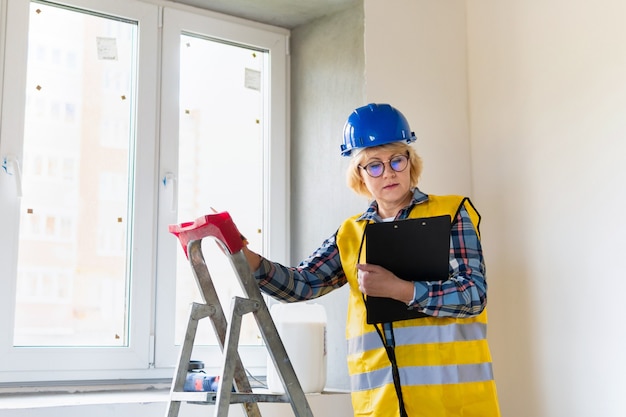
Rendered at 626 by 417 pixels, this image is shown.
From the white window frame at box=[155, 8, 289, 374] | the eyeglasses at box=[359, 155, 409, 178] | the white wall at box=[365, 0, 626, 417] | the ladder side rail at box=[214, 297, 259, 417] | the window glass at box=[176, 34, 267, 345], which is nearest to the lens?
the ladder side rail at box=[214, 297, 259, 417]

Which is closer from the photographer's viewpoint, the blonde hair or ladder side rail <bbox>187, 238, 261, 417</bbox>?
ladder side rail <bbox>187, 238, 261, 417</bbox>

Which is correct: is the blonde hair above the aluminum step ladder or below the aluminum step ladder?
above

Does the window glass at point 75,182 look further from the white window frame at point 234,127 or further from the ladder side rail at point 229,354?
the ladder side rail at point 229,354

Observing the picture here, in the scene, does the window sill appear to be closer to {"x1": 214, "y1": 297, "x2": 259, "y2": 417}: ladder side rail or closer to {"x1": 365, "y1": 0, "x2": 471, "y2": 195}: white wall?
{"x1": 214, "y1": 297, "x2": 259, "y2": 417}: ladder side rail

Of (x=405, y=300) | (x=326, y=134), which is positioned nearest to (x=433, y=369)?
(x=405, y=300)

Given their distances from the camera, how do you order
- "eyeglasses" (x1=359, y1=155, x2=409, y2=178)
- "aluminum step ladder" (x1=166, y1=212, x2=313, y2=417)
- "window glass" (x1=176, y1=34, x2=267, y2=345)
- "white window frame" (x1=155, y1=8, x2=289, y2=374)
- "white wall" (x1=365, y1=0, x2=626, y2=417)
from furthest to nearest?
"window glass" (x1=176, y1=34, x2=267, y2=345), "white window frame" (x1=155, y1=8, x2=289, y2=374), "white wall" (x1=365, y1=0, x2=626, y2=417), "eyeglasses" (x1=359, y1=155, x2=409, y2=178), "aluminum step ladder" (x1=166, y1=212, x2=313, y2=417)

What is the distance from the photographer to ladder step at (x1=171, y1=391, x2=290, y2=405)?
1.69 m

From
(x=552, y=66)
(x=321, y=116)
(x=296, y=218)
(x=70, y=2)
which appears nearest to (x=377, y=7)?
(x=321, y=116)

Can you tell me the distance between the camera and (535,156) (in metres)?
2.54

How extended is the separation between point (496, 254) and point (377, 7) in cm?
97

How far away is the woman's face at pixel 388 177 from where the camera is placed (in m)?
1.99

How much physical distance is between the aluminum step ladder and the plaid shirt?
174 mm

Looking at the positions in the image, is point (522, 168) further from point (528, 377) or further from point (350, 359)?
point (350, 359)

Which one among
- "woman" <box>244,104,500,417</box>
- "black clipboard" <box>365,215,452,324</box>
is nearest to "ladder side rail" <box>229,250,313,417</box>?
"woman" <box>244,104,500,417</box>
